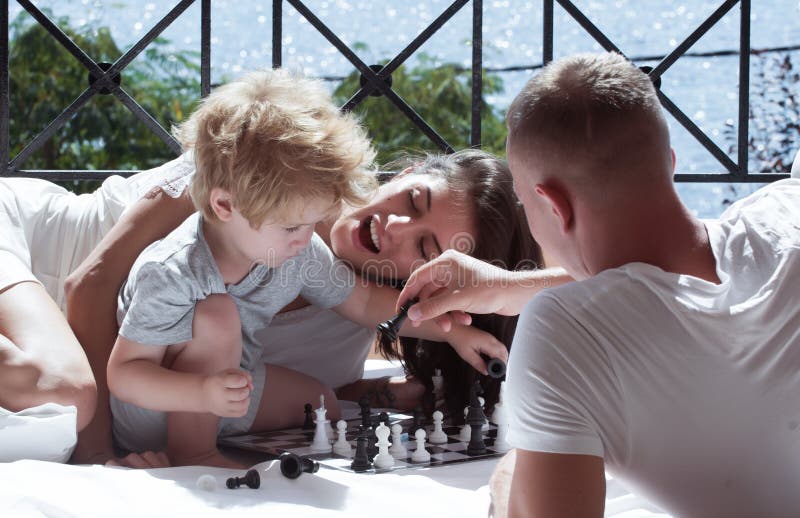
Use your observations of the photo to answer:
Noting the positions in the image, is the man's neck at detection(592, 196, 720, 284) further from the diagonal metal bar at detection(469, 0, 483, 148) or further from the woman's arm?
the diagonal metal bar at detection(469, 0, 483, 148)

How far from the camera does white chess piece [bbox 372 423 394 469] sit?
1.97 m

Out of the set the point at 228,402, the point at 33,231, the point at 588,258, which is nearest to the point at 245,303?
the point at 228,402

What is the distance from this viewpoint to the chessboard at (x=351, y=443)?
2.03 metres

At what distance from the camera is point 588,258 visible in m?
1.27

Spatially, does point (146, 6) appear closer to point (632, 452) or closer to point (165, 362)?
point (165, 362)

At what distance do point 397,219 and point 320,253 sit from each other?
0.21m

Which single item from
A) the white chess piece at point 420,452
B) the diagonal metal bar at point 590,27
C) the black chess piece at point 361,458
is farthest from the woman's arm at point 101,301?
the diagonal metal bar at point 590,27

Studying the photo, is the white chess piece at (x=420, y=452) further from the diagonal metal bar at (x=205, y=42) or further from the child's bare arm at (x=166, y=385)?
the diagonal metal bar at (x=205, y=42)

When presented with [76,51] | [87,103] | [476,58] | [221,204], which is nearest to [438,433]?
[221,204]

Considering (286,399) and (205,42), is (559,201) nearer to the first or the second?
(286,399)

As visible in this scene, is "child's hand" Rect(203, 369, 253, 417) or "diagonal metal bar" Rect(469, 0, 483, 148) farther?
"diagonal metal bar" Rect(469, 0, 483, 148)

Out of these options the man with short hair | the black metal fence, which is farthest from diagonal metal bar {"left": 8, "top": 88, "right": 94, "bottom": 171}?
the man with short hair

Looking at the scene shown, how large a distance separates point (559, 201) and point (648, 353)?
0.24 m

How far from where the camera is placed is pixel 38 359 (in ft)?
6.41
